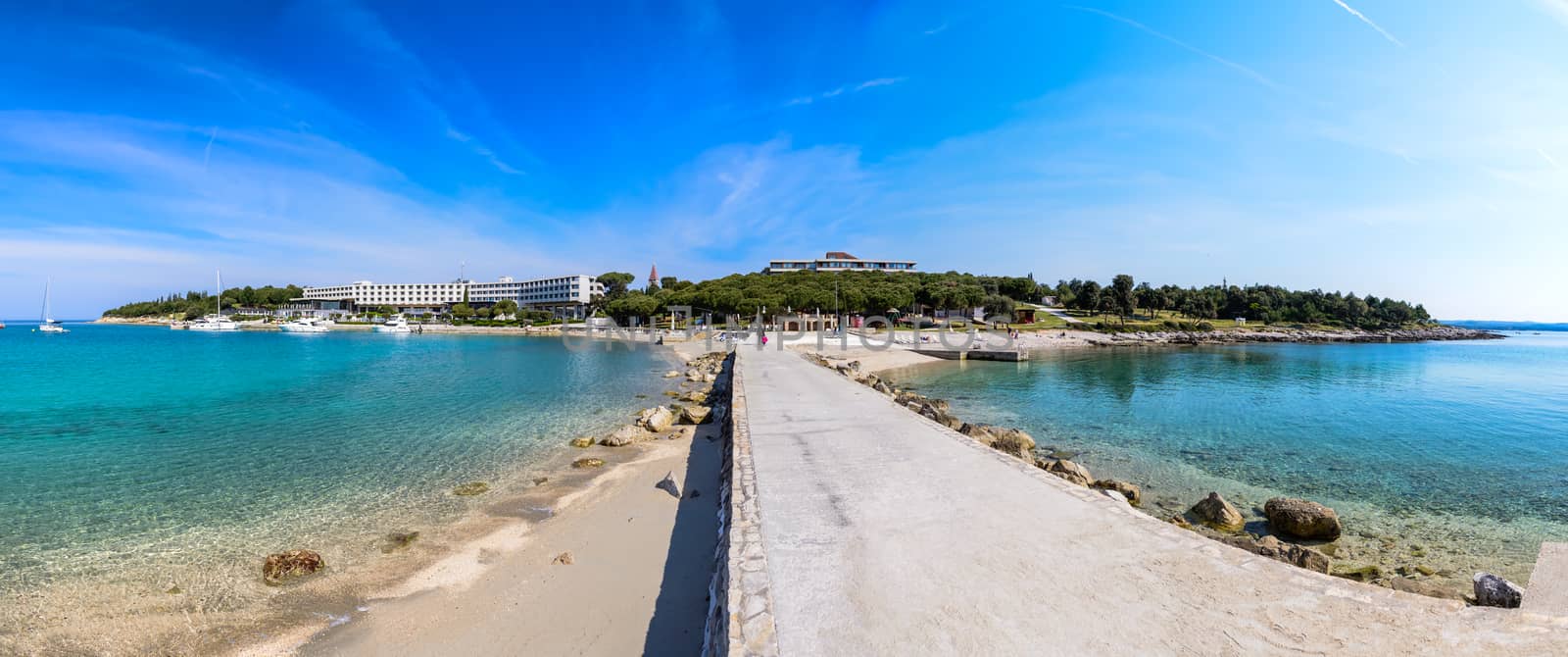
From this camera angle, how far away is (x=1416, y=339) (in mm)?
90250

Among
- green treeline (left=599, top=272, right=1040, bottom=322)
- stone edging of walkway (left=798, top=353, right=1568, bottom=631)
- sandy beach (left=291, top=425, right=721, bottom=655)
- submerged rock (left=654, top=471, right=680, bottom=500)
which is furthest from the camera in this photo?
green treeline (left=599, top=272, right=1040, bottom=322)

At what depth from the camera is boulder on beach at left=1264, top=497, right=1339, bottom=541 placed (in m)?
9.55

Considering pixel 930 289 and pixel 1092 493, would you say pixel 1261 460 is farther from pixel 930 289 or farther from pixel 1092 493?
pixel 930 289

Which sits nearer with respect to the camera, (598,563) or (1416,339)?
(598,563)

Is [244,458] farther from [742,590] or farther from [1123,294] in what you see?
[1123,294]

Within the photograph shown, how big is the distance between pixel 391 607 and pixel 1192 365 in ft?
160

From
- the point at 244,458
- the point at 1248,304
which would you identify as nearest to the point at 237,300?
the point at 244,458

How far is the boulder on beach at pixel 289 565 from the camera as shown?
7727 mm

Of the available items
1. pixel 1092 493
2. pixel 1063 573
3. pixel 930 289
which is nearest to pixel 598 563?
pixel 1063 573

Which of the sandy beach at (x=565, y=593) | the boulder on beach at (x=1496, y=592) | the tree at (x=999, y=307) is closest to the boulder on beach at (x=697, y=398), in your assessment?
the sandy beach at (x=565, y=593)

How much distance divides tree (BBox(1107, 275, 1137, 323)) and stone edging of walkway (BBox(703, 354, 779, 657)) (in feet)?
312

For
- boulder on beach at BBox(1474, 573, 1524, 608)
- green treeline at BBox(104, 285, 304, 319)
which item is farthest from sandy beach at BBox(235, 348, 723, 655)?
green treeline at BBox(104, 285, 304, 319)

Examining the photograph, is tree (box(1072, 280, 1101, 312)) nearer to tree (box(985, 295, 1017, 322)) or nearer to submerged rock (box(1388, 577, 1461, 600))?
tree (box(985, 295, 1017, 322))

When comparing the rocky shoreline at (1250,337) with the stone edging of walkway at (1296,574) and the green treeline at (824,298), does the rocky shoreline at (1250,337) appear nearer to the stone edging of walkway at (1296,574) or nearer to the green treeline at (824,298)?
the green treeline at (824,298)
